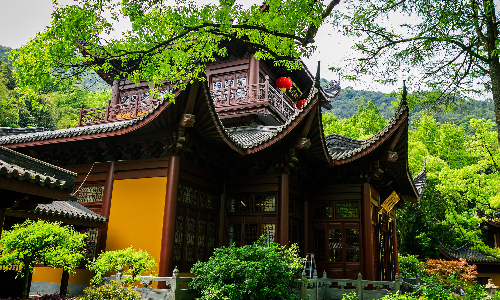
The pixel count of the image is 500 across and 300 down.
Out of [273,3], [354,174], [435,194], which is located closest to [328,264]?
[354,174]

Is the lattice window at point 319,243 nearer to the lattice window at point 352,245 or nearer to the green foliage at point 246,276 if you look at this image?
the lattice window at point 352,245

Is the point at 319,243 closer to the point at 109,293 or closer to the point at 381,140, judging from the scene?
the point at 381,140

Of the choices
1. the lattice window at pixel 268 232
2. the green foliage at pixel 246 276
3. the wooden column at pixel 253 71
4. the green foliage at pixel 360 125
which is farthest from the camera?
the green foliage at pixel 360 125

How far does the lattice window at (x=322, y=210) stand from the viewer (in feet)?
32.9

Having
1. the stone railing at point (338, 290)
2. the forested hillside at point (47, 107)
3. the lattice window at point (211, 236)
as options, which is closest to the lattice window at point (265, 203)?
the lattice window at point (211, 236)

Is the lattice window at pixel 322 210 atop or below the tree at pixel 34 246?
atop

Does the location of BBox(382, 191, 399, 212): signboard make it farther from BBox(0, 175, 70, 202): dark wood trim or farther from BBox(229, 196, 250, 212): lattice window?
BBox(0, 175, 70, 202): dark wood trim

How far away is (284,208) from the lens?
857cm

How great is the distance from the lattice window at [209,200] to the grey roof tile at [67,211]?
6.61 ft

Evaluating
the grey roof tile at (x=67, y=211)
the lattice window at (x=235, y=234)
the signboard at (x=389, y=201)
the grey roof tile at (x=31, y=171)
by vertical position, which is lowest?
the lattice window at (x=235, y=234)

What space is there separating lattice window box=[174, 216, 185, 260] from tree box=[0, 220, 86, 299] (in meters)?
2.30

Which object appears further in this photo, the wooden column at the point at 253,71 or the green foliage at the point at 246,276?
the wooden column at the point at 253,71

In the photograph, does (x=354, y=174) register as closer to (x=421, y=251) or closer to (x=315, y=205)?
(x=315, y=205)

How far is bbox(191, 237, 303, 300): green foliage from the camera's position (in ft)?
20.2
